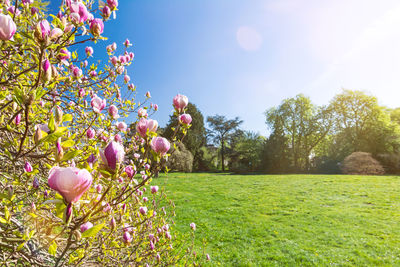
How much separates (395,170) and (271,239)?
2177 cm

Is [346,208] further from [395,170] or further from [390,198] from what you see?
[395,170]

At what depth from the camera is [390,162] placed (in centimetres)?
1953

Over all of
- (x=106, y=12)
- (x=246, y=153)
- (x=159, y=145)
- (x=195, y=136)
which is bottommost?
(x=159, y=145)

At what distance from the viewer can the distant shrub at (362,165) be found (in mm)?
19141

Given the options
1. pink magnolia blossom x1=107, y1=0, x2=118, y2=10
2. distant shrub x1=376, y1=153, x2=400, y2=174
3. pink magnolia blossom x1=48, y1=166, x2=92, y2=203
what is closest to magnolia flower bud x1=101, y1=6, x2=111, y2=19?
pink magnolia blossom x1=107, y1=0, x2=118, y2=10

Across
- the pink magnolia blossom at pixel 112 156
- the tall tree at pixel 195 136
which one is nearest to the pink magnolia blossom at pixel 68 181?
the pink magnolia blossom at pixel 112 156

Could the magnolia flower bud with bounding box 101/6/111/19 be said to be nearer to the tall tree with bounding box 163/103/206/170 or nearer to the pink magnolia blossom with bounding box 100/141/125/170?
the pink magnolia blossom with bounding box 100/141/125/170

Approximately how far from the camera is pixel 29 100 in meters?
0.64

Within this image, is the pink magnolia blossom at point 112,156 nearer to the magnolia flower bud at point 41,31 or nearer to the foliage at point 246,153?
the magnolia flower bud at point 41,31

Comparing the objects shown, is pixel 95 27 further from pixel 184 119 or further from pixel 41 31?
pixel 184 119

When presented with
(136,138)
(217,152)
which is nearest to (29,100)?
(136,138)

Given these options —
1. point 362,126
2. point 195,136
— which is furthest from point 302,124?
point 195,136

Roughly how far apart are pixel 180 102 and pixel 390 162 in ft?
85.6

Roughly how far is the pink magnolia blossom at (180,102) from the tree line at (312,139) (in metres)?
17.6
